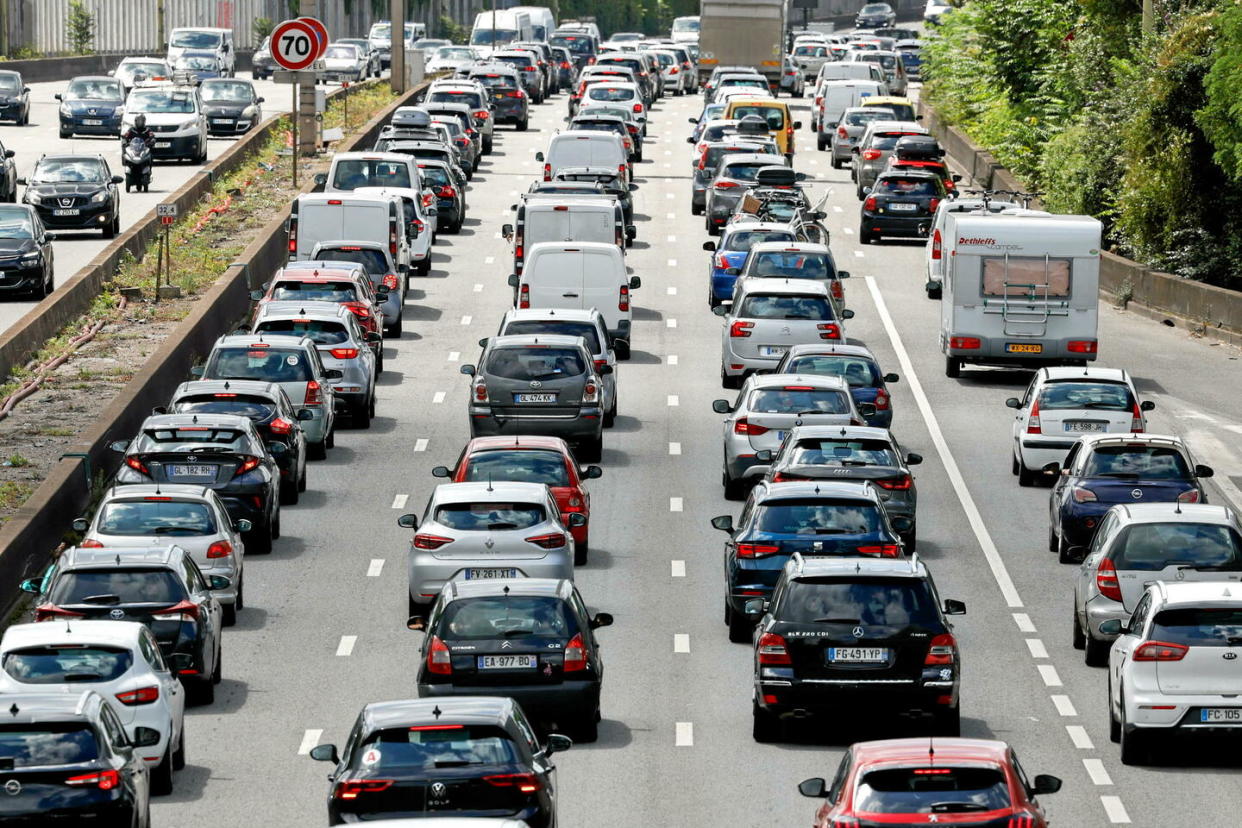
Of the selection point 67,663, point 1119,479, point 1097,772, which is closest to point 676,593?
point 1119,479

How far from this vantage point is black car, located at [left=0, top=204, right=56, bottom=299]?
41875 mm

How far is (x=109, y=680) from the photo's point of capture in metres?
18.1

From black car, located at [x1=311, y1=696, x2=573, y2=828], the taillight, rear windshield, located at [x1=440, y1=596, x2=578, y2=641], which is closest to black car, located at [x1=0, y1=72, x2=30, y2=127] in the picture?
the taillight

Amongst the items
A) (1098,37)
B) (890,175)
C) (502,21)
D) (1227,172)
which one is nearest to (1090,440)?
(1227,172)

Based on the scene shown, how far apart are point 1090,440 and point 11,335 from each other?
52.9ft

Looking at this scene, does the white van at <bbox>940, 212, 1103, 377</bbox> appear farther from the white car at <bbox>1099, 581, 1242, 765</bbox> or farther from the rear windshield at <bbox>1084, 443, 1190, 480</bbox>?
the white car at <bbox>1099, 581, 1242, 765</bbox>

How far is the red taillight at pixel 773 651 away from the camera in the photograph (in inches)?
746

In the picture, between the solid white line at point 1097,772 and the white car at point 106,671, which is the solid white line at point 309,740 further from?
the solid white line at point 1097,772

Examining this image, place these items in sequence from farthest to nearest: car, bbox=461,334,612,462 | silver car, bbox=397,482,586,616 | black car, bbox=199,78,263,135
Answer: black car, bbox=199,78,263,135 < car, bbox=461,334,612,462 < silver car, bbox=397,482,586,616

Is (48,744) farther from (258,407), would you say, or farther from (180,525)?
(258,407)

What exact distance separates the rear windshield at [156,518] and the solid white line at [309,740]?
13.8ft

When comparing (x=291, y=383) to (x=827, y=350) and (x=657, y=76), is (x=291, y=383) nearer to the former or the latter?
(x=827, y=350)

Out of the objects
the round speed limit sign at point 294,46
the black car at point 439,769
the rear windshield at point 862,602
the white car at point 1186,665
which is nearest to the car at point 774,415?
the rear windshield at point 862,602

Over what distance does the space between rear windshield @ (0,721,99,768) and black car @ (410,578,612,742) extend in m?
4.10
